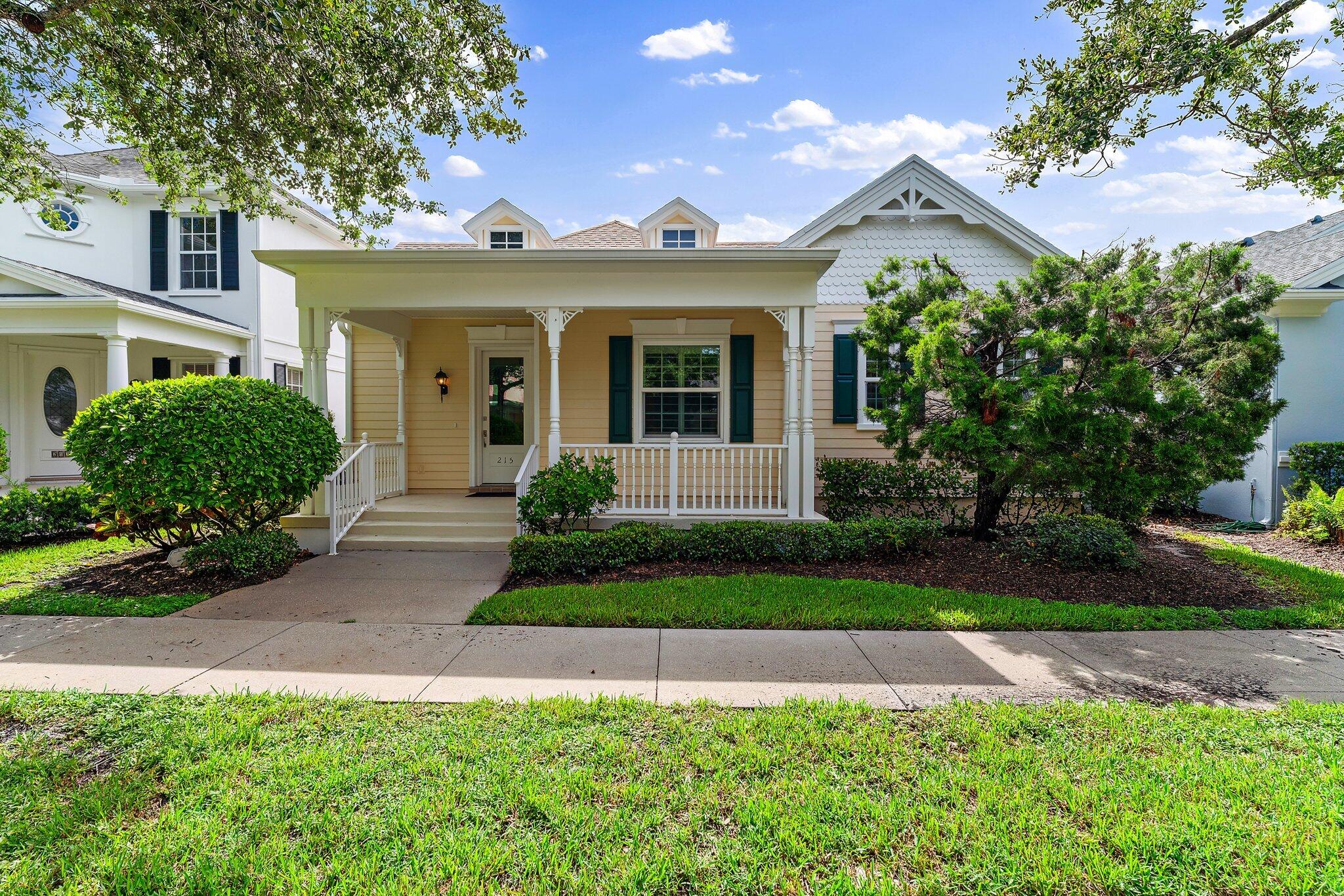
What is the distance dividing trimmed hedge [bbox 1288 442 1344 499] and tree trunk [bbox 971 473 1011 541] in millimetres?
5273

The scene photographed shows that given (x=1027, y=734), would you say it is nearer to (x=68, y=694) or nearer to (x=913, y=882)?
(x=913, y=882)

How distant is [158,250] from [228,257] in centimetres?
130

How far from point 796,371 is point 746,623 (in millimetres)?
4685

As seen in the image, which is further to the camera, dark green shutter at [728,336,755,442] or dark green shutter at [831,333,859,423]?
dark green shutter at [831,333,859,423]

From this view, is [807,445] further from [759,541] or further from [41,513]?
[41,513]

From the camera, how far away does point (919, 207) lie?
32.1 feet

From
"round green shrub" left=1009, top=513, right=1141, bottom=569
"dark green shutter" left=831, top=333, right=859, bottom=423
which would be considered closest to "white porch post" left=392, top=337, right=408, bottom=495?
"dark green shutter" left=831, top=333, right=859, bottom=423

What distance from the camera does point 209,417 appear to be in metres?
6.03

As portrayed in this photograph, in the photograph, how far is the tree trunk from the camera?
24.0ft

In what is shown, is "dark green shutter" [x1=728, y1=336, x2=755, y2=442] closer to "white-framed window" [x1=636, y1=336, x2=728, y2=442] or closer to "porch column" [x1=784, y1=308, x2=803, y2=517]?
"white-framed window" [x1=636, y1=336, x2=728, y2=442]

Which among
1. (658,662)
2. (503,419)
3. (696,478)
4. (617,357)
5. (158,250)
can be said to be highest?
(158,250)

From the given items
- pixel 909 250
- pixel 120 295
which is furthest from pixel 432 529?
pixel 909 250

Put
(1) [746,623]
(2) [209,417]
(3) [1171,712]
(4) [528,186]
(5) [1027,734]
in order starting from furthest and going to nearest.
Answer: (4) [528,186], (2) [209,417], (1) [746,623], (3) [1171,712], (5) [1027,734]

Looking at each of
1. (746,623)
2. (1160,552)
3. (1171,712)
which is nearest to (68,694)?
(746,623)
